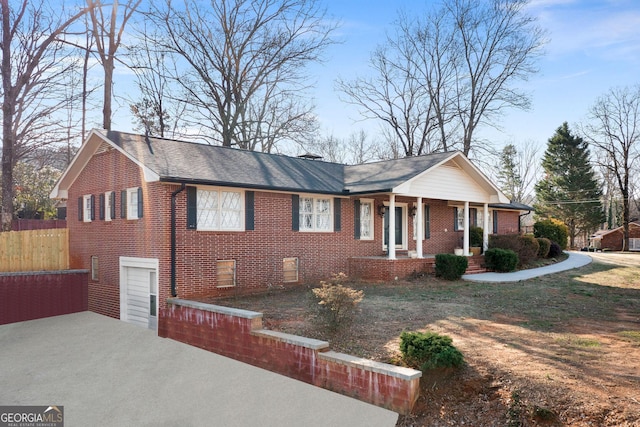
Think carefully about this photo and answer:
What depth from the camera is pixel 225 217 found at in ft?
43.6

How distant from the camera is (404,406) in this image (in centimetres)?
605

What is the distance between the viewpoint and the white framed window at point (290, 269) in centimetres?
1473

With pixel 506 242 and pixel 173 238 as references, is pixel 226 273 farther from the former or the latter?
pixel 506 242

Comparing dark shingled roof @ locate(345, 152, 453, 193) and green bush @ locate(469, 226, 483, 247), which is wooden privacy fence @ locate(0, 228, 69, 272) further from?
green bush @ locate(469, 226, 483, 247)

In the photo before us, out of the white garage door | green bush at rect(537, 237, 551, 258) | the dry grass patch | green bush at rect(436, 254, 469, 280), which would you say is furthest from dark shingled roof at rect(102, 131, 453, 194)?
green bush at rect(537, 237, 551, 258)

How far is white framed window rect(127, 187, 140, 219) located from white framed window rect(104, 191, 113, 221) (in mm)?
1410

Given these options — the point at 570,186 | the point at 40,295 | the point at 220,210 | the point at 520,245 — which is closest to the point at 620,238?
the point at 570,186

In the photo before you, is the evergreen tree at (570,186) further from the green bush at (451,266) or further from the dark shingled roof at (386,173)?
the green bush at (451,266)

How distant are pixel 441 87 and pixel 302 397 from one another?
95.3 ft

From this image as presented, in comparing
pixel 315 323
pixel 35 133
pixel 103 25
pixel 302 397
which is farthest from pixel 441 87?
pixel 302 397

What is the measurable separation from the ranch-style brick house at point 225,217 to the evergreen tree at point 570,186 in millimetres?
28247

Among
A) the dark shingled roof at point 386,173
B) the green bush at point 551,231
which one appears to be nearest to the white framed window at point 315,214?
the dark shingled roof at point 386,173

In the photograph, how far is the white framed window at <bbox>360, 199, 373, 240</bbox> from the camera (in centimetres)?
1738

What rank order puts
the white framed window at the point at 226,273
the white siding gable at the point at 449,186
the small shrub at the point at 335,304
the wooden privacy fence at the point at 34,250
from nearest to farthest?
the small shrub at the point at 335,304, the white framed window at the point at 226,273, the wooden privacy fence at the point at 34,250, the white siding gable at the point at 449,186
